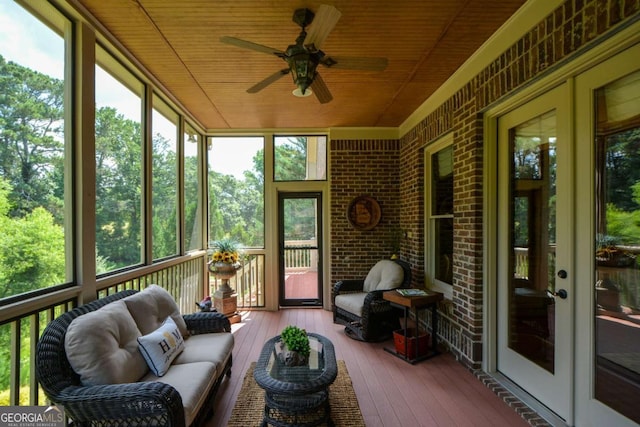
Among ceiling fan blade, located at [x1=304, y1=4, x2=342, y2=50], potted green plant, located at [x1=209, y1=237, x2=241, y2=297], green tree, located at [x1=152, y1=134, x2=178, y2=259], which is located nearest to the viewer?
ceiling fan blade, located at [x1=304, y1=4, x2=342, y2=50]

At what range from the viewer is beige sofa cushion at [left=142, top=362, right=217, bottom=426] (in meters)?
1.56

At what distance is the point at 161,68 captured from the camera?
107 inches

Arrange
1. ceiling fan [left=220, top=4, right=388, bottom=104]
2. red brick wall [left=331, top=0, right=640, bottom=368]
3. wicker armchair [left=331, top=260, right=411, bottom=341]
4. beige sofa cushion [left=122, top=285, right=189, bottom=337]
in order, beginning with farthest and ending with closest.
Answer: wicker armchair [left=331, top=260, right=411, bottom=341] < beige sofa cushion [left=122, top=285, right=189, bottom=337] < ceiling fan [left=220, top=4, right=388, bottom=104] < red brick wall [left=331, top=0, right=640, bottom=368]

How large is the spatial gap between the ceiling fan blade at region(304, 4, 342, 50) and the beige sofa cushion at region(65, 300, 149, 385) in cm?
211

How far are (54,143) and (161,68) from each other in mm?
1336

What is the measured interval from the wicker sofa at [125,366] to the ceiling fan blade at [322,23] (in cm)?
211

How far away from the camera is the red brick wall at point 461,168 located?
1.65 metres

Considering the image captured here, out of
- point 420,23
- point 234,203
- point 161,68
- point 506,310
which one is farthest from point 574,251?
point 234,203

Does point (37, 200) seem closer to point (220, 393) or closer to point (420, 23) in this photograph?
point (220, 393)

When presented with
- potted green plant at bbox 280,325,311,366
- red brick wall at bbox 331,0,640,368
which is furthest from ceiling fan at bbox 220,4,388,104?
potted green plant at bbox 280,325,311,366

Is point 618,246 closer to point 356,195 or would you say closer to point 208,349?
point 208,349

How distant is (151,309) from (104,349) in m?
0.57

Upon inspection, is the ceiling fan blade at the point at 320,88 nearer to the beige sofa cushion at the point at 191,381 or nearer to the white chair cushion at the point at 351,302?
the beige sofa cushion at the point at 191,381

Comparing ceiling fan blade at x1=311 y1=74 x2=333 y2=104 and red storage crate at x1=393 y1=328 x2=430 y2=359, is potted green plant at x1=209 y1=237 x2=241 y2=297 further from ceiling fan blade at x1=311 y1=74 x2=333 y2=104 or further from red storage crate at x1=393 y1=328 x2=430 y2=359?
ceiling fan blade at x1=311 y1=74 x2=333 y2=104
